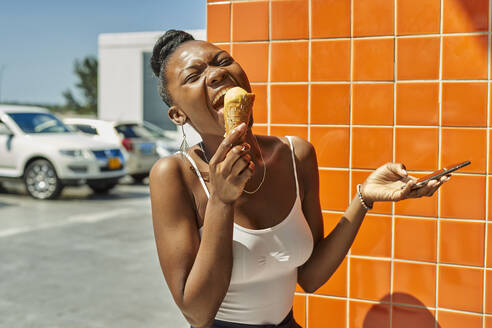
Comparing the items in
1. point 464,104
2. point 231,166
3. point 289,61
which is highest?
point 289,61

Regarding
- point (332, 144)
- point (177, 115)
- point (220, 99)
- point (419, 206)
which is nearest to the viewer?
point (220, 99)

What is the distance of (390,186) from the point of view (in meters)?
1.86

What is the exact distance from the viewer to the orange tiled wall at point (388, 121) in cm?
242

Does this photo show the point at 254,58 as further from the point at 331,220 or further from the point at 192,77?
the point at 192,77

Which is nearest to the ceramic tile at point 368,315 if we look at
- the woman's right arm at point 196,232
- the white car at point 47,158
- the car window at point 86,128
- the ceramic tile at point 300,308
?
the ceramic tile at point 300,308

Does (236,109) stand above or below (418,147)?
above

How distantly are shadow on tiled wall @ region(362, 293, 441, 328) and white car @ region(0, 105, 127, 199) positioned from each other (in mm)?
8686

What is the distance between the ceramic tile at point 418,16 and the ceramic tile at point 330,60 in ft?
0.82

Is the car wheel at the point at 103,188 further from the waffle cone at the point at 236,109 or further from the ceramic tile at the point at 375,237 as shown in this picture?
the waffle cone at the point at 236,109

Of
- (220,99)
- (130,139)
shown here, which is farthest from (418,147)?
(130,139)

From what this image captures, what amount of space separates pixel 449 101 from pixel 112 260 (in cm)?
486

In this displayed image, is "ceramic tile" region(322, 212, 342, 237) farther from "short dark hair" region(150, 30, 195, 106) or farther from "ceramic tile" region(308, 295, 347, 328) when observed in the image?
"short dark hair" region(150, 30, 195, 106)

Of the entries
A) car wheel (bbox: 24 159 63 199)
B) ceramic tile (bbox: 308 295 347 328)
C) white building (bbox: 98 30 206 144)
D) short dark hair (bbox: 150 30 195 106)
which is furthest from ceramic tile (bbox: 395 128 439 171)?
white building (bbox: 98 30 206 144)

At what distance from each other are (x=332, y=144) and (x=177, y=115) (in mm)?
1093
